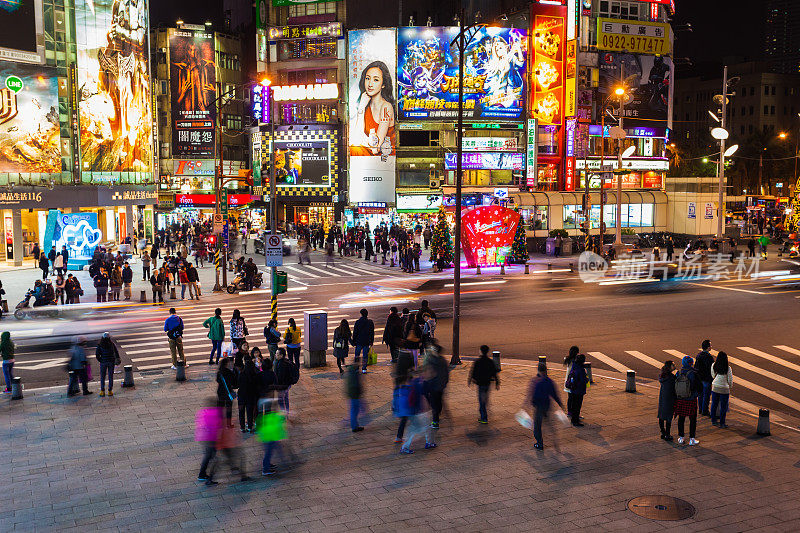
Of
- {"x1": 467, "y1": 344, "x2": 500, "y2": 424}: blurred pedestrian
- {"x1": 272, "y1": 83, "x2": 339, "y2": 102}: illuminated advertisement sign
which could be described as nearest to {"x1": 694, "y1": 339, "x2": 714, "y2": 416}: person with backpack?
{"x1": 467, "y1": 344, "x2": 500, "y2": 424}: blurred pedestrian

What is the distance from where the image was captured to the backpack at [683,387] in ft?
43.3

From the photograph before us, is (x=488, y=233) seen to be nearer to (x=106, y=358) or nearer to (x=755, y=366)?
(x=755, y=366)

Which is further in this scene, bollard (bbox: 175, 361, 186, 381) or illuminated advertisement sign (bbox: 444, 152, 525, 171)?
illuminated advertisement sign (bbox: 444, 152, 525, 171)

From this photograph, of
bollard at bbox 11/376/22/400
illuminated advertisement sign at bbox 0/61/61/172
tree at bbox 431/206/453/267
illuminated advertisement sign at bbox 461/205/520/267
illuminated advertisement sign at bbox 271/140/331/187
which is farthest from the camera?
illuminated advertisement sign at bbox 271/140/331/187

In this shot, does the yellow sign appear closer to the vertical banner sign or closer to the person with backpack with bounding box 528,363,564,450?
the vertical banner sign

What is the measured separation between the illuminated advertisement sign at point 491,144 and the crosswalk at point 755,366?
45.0 m

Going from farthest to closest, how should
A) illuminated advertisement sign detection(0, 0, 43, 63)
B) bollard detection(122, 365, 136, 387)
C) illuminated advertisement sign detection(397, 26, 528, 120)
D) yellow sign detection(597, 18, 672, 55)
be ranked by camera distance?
yellow sign detection(597, 18, 672, 55), illuminated advertisement sign detection(397, 26, 528, 120), illuminated advertisement sign detection(0, 0, 43, 63), bollard detection(122, 365, 136, 387)

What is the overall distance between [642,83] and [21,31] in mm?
53462

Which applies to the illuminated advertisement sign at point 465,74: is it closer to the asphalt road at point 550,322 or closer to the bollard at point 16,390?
the asphalt road at point 550,322

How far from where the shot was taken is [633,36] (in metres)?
68.4

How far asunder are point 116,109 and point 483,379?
163 ft

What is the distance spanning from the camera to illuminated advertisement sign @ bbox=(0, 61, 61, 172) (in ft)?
150

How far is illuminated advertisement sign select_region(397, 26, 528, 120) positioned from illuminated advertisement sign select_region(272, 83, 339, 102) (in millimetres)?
7215

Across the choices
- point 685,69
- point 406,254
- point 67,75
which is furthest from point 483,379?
point 685,69
